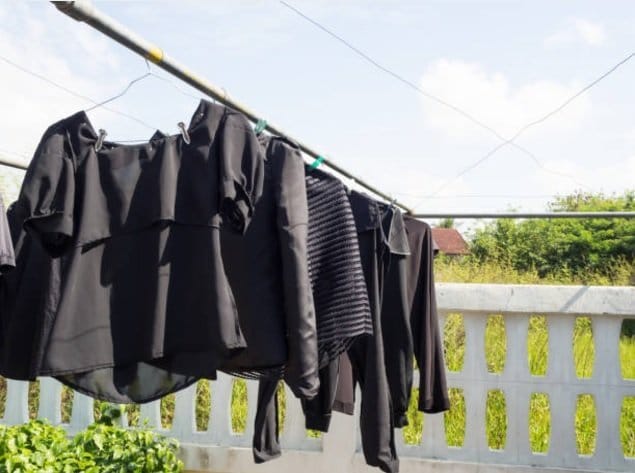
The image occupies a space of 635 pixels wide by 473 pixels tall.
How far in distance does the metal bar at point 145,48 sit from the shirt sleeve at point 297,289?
0.23 meters

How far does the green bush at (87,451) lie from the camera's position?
2711 millimetres

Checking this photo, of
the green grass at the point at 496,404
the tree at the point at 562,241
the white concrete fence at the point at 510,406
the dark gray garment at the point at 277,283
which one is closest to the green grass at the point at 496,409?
the green grass at the point at 496,404

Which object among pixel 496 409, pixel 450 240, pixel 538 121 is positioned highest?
pixel 450 240

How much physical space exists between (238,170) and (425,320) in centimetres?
118

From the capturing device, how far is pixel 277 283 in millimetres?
1536

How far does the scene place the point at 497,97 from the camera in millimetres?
4496

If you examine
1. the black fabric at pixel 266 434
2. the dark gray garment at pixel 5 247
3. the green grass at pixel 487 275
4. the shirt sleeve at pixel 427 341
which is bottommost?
the black fabric at pixel 266 434

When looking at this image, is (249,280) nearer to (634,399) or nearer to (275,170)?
(275,170)

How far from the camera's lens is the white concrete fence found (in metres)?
2.97

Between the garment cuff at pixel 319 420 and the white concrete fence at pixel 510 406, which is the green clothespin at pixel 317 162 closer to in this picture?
the garment cuff at pixel 319 420

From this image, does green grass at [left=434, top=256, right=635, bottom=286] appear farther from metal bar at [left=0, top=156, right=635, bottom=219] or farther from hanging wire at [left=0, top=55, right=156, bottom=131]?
hanging wire at [left=0, top=55, right=156, bottom=131]

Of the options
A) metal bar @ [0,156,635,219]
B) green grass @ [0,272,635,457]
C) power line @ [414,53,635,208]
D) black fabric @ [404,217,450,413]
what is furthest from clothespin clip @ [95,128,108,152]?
power line @ [414,53,635,208]

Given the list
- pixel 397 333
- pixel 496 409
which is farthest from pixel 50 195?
pixel 496 409

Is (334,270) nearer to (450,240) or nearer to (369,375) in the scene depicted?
(369,375)
